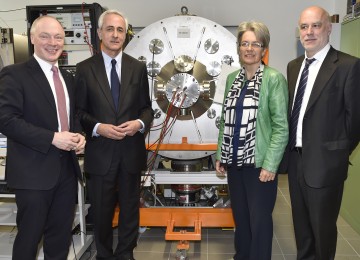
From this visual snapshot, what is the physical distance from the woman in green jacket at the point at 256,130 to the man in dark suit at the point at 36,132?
86 cm

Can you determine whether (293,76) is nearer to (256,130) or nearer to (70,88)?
(256,130)

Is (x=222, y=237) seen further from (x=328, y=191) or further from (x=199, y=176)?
(x=328, y=191)

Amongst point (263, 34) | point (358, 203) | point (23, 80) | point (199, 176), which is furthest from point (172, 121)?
point (358, 203)

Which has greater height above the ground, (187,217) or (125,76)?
(125,76)

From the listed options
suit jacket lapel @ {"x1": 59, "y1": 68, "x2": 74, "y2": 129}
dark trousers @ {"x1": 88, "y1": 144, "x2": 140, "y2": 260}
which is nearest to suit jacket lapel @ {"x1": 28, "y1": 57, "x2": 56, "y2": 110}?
suit jacket lapel @ {"x1": 59, "y1": 68, "x2": 74, "y2": 129}

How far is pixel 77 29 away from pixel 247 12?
265 cm

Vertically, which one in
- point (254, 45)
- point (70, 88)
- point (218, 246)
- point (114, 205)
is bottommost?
point (218, 246)

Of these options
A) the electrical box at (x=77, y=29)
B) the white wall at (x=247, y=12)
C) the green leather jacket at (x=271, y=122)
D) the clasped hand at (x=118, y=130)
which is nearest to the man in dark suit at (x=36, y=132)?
the clasped hand at (x=118, y=130)

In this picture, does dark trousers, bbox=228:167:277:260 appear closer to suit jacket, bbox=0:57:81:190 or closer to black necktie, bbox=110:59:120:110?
black necktie, bbox=110:59:120:110

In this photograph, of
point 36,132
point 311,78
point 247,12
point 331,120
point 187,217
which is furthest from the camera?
point 247,12

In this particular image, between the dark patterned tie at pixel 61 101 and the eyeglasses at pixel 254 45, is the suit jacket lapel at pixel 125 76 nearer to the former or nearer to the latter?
the dark patterned tie at pixel 61 101

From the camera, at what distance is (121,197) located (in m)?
2.32

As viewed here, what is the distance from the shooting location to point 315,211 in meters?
1.91

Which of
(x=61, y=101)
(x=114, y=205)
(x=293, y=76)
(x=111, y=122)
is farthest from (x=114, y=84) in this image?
(x=293, y=76)
